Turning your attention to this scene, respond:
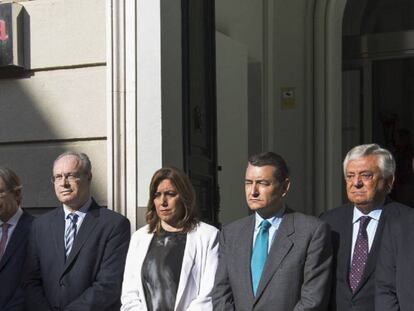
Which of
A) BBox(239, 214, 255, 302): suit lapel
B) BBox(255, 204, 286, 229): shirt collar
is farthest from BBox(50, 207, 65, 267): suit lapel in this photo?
BBox(255, 204, 286, 229): shirt collar

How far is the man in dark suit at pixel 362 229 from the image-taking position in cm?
473

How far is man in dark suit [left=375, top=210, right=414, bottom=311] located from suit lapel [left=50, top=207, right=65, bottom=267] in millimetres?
2086

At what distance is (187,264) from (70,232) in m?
0.97

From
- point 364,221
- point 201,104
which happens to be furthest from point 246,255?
point 201,104

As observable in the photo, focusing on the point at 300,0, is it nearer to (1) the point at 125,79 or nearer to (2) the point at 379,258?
(1) the point at 125,79

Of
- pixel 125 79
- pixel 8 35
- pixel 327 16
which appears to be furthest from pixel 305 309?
pixel 327 16

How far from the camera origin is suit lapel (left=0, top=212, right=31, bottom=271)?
5.76 m

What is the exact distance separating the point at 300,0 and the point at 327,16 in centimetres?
37

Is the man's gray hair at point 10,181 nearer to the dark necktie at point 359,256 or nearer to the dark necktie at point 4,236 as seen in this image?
the dark necktie at point 4,236

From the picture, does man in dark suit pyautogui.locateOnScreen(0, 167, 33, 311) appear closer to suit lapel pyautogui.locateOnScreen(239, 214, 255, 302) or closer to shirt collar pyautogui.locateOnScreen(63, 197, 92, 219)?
shirt collar pyautogui.locateOnScreen(63, 197, 92, 219)

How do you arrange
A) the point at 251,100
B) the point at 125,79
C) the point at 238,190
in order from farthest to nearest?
1. the point at 251,100
2. the point at 238,190
3. the point at 125,79

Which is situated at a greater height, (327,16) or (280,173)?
(327,16)

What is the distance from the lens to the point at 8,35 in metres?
7.27

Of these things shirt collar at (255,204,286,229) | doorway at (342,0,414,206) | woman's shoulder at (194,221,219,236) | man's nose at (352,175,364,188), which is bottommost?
woman's shoulder at (194,221,219,236)
